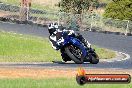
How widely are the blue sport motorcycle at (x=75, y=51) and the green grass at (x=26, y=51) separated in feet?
54.9

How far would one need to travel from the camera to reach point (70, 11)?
2282 inches

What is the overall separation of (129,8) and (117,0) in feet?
7.89

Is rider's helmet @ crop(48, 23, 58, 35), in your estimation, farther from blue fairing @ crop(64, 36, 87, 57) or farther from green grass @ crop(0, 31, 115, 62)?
green grass @ crop(0, 31, 115, 62)

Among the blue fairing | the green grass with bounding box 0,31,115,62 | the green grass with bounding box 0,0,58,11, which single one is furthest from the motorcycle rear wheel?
the green grass with bounding box 0,0,58,11

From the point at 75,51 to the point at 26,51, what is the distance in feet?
64.1

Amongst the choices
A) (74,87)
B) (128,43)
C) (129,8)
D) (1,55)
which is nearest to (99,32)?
(129,8)

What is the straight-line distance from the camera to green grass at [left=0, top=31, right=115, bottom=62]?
84.4ft

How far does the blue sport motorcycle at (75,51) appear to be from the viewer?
7805mm

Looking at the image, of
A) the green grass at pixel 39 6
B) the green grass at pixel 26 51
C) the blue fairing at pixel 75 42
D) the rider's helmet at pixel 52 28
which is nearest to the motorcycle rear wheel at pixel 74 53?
the blue fairing at pixel 75 42

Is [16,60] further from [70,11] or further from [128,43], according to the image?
[70,11]

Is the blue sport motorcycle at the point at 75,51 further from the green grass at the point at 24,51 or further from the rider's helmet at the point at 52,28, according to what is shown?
the green grass at the point at 24,51

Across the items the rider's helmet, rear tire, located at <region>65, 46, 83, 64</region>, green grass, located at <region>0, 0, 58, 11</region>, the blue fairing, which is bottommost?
green grass, located at <region>0, 0, 58, 11</region>

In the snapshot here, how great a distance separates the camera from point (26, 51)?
27.7 meters

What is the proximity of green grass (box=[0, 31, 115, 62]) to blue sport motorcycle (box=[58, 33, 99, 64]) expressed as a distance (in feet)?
54.9
